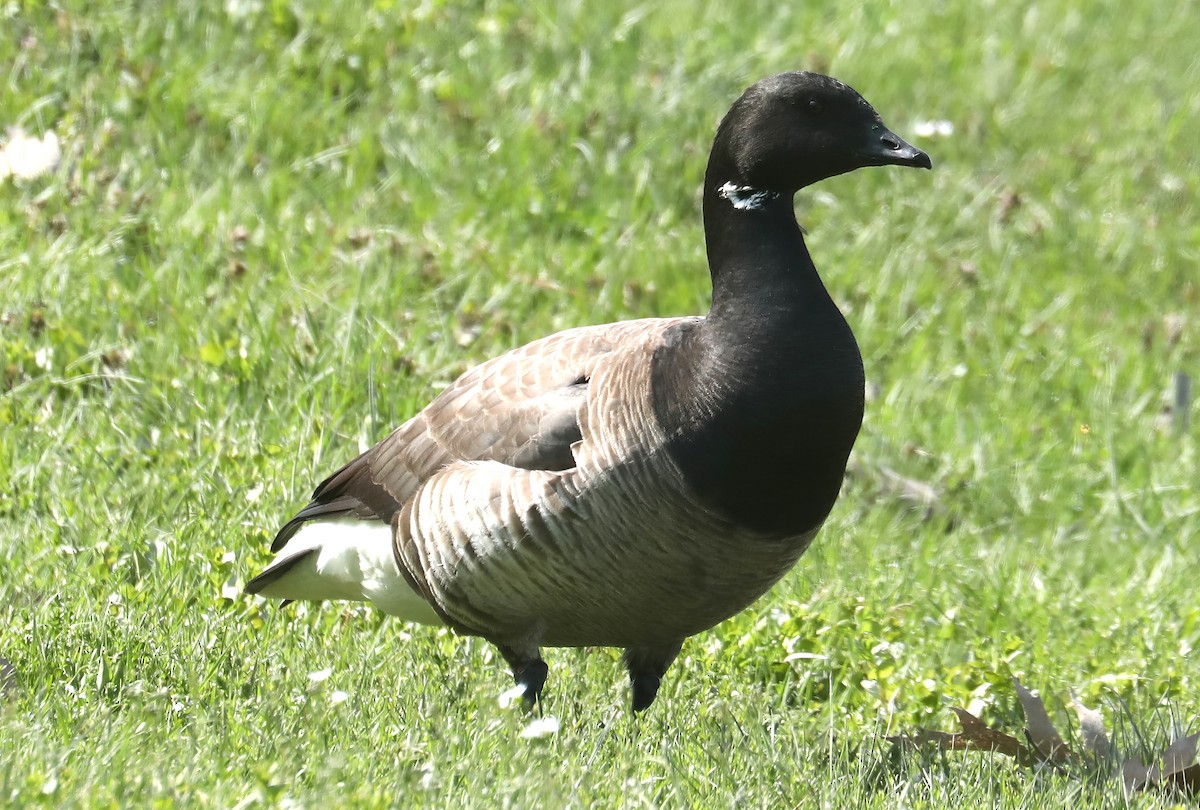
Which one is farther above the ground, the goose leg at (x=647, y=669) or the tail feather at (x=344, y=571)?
the tail feather at (x=344, y=571)

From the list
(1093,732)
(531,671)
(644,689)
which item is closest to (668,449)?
(531,671)

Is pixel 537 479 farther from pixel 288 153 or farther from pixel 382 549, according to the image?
pixel 288 153

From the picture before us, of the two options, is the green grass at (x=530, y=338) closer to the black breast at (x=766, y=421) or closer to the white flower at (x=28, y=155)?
the white flower at (x=28, y=155)

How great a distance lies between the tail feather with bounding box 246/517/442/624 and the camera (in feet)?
17.7

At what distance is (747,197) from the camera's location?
496 centimetres

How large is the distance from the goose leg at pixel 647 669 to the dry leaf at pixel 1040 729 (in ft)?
3.71

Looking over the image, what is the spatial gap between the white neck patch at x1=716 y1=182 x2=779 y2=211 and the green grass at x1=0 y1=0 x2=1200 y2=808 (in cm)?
154

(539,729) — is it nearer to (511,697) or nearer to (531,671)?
(511,697)

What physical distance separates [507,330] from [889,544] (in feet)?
7.05

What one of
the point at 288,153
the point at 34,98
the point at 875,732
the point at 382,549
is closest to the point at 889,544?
the point at 875,732

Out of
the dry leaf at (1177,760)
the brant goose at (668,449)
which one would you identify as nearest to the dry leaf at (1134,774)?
the dry leaf at (1177,760)

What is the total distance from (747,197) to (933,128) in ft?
17.4

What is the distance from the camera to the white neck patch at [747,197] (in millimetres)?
4945

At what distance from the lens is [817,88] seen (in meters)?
4.85
